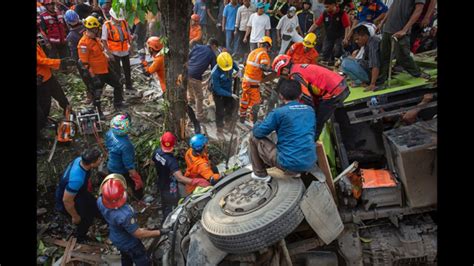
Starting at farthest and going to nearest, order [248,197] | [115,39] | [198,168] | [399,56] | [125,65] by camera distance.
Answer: [125,65] < [115,39] < [399,56] < [198,168] < [248,197]

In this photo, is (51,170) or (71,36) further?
(71,36)

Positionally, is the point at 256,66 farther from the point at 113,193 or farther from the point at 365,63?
the point at 113,193

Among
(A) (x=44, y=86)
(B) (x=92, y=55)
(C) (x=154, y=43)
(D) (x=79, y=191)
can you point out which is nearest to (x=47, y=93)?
(A) (x=44, y=86)

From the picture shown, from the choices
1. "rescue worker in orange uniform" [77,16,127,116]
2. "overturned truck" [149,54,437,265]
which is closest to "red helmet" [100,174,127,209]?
"overturned truck" [149,54,437,265]

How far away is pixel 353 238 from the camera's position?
12.1 ft

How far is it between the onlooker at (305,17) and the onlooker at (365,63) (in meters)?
3.90

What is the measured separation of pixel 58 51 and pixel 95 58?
2253 mm

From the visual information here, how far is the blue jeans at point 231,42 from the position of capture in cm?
1117

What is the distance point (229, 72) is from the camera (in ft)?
23.9

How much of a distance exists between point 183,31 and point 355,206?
374cm

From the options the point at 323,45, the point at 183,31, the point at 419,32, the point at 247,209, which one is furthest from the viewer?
the point at 323,45

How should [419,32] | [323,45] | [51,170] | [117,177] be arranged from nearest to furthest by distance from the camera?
[117,177] < [51,170] < [419,32] < [323,45]

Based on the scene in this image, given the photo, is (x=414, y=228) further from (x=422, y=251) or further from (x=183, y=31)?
(x=183, y=31)
